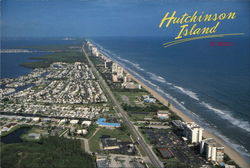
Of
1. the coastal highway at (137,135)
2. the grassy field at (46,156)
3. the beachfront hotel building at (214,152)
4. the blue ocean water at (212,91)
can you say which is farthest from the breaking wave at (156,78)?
the grassy field at (46,156)

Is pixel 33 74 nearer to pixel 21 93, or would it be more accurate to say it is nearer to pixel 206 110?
pixel 21 93

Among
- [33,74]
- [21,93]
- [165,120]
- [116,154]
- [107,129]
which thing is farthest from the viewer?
[33,74]

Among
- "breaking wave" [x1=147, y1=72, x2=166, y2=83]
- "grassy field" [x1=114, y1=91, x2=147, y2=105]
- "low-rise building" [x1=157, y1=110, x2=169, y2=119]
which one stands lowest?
"low-rise building" [x1=157, y1=110, x2=169, y2=119]

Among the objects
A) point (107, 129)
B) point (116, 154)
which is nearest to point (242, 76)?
point (107, 129)

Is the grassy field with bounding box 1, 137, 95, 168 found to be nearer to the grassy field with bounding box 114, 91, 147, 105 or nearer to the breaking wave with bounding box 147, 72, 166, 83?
the grassy field with bounding box 114, 91, 147, 105

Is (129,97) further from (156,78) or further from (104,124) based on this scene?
(156,78)

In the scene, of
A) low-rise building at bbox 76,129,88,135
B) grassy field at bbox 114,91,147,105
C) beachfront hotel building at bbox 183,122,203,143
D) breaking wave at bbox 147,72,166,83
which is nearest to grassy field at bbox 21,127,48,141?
low-rise building at bbox 76,129,88,135

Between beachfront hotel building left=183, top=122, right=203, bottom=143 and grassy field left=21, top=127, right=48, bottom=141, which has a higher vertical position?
beachfront hotel building left=183, top=122, right=203, bottom=143

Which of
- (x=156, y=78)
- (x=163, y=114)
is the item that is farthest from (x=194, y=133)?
(x=156, y=78)
